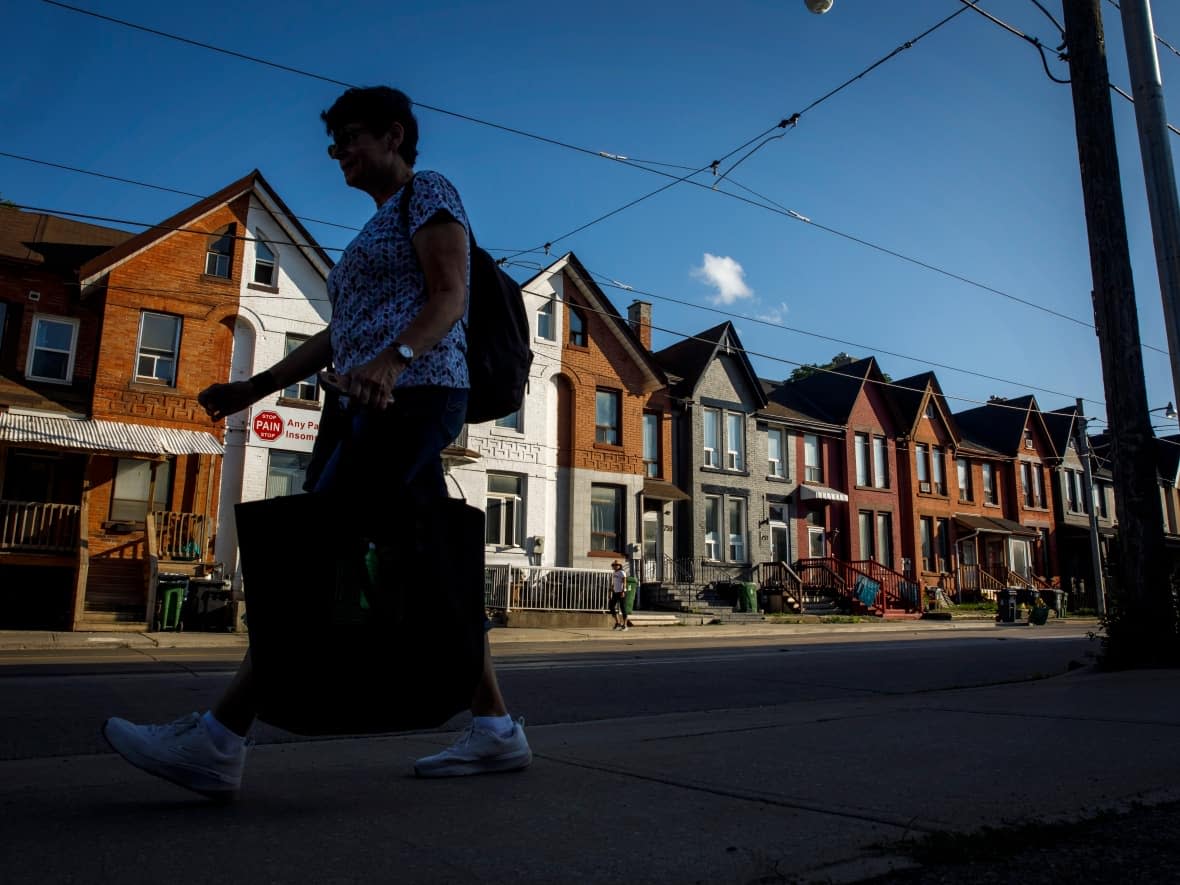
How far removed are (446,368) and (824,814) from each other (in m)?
1.71

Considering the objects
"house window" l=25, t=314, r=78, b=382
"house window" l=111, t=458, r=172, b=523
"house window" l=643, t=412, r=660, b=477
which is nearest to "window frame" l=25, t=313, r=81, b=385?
"house window" l=25, t=314, r=78, b=382

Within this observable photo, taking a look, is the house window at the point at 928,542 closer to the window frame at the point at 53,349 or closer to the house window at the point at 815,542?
the house window at the point at 815,542

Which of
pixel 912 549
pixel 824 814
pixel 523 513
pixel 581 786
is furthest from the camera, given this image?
pixel 912 549

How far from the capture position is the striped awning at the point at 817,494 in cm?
3466

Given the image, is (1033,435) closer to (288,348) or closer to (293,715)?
(288,348)

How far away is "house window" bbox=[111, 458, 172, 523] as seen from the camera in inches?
829

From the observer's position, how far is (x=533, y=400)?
91.6 feet

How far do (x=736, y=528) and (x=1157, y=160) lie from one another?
25785mm

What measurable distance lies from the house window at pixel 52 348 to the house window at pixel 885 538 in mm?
29536

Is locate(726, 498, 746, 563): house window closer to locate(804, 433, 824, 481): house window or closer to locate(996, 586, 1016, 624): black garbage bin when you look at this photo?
locate(804, 433, 824, 481): house window

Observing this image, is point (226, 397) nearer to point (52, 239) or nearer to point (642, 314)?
point (52, 239)

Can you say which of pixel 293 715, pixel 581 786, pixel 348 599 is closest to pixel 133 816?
pixel 293 715

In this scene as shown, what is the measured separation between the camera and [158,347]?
72.3 feet

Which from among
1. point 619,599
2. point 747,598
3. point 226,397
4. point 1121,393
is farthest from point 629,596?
point 226,397
